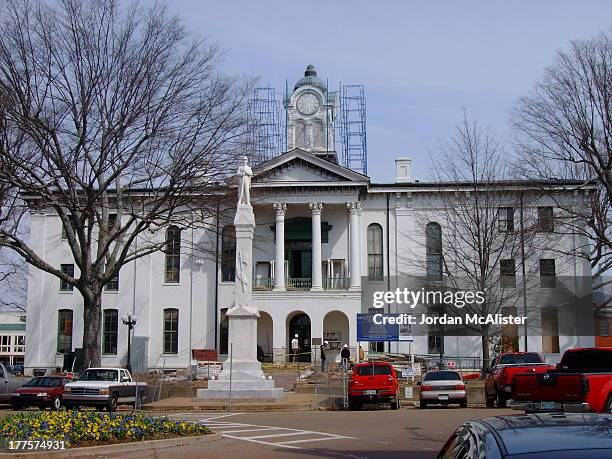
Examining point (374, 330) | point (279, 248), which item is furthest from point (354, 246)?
point (374, 330)

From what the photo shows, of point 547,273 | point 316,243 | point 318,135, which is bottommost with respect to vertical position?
point 547,273

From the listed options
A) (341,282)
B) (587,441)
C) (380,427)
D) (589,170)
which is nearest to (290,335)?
(341,282)

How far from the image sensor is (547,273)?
178 ft

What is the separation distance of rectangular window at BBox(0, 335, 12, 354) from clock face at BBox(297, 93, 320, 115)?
7856cm

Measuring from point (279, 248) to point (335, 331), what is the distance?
718cm

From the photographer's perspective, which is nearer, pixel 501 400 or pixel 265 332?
pixel 501 400

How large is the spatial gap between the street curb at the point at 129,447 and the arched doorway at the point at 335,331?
4033cm

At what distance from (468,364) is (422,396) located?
27.7m

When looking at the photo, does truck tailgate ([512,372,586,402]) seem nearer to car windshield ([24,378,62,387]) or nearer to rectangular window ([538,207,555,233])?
car windshield ([24,378,62,387])

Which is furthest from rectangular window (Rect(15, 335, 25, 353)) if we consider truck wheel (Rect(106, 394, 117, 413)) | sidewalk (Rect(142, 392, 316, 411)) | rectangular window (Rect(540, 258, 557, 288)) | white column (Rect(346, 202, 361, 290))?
truck wheel (Rect(106, 394, 117, 413))

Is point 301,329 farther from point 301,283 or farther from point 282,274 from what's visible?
point 282,274

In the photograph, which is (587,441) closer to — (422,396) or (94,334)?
(422,396)

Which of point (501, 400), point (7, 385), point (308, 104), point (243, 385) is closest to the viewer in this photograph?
point (501, 400)

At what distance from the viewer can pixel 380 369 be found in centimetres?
2805
